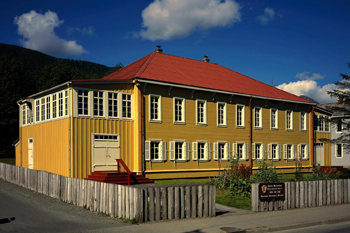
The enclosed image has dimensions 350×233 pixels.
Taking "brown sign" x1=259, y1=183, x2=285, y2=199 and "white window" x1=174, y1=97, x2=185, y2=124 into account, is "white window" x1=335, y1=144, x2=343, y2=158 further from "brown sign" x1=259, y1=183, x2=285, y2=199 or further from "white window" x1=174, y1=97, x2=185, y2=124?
"brown sign" x1=259, y1=183, x2=285, y2=199

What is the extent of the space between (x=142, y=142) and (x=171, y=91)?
14.1 ft

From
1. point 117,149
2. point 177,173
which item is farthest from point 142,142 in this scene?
point 177,173

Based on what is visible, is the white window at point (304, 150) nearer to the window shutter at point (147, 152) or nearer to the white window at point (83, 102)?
the window shutter at point (147, 152)

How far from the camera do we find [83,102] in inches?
876

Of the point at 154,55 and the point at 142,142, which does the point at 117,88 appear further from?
the point at 154,55

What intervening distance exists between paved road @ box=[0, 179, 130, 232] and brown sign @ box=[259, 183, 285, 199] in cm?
602

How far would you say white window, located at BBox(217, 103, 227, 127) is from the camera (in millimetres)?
29500

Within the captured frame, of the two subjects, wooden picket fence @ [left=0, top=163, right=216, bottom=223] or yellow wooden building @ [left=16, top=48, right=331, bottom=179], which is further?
yellow wooden building @ [left=16, top=48, right=331, bottom=179]

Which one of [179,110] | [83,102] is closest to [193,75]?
[179,110]

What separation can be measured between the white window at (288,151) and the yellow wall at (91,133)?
15.7 metres

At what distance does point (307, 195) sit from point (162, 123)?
456 inches

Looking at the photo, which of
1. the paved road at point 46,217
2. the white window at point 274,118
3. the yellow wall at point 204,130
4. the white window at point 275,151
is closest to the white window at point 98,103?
the yellow wall at point 204,130

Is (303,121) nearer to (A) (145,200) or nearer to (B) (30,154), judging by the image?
(B) (30,154)

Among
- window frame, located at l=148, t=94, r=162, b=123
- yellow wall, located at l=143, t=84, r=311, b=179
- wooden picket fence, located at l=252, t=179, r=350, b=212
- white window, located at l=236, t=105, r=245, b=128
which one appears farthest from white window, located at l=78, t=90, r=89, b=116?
white window, located at l=236, t=105, r=245, b=128
